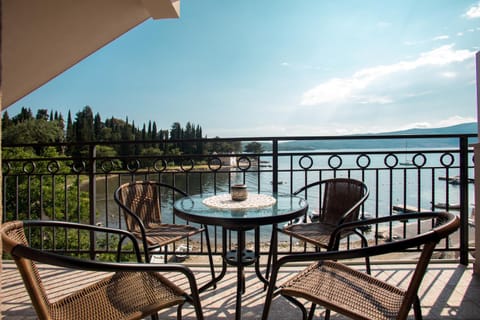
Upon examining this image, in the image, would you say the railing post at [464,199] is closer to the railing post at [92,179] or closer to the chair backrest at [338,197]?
the chair backrest at [338,197]

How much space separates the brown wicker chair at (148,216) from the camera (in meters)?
1.96

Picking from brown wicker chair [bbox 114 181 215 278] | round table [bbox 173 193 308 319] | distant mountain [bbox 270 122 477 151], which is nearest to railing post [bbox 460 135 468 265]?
distant mountain [bbox 270 122 477 151]

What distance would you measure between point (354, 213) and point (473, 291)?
1.10 meters

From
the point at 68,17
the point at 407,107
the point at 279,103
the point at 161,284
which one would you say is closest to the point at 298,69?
the point at 279,103

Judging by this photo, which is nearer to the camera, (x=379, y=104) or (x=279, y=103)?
(x=279, y=103)

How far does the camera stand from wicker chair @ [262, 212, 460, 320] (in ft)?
3.37

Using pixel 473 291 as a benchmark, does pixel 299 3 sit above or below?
above

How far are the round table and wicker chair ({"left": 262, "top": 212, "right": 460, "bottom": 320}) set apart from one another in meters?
0.33

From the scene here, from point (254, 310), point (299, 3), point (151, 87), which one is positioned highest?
point (151, 87)

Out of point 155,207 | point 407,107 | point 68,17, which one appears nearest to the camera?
point 155,207

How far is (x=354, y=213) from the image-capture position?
6.75 feet

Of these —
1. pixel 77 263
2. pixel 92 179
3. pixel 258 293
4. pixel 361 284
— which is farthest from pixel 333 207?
pixel 92 179

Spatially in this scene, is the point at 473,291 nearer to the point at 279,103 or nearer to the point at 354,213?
the point at 354,213

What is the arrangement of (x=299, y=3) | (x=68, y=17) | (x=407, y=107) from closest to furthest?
(x=68, y=17) → (x=299, y=3) → (x=407, y=107)
